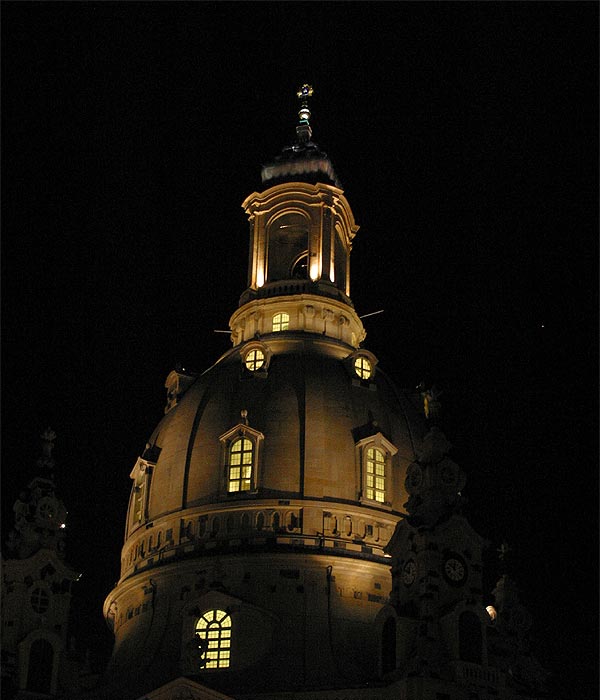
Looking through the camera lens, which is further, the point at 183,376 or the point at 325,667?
the point at 183,376

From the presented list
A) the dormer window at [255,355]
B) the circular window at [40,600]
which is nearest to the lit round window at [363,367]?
the dormer window at [255,355]

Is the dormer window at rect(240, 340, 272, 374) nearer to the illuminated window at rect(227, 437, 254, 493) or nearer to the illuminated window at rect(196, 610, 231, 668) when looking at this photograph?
the illuminated window at rect(227, 437, 254, 493)

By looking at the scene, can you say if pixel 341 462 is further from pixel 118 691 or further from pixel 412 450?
pixel 118 691

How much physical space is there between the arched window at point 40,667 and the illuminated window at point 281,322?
80.0ft

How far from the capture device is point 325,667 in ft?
201

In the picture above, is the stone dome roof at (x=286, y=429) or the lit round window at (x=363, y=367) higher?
the lit round window at (x=363, y=367)

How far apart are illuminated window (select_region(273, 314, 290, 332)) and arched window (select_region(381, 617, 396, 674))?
78.6 ft

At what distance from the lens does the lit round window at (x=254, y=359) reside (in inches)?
2899

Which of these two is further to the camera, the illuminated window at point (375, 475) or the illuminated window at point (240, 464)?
the illuminated window at point (375, 475)

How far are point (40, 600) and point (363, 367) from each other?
22.7 meters

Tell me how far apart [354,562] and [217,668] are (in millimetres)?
8998

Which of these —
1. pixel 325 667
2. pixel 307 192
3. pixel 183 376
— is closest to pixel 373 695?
pixel 325 667

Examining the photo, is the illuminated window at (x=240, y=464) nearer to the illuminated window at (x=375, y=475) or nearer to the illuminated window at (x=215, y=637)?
the illuminated window at (x=375, y=475)

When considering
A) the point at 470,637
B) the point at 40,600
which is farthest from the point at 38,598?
the point at 470,637
